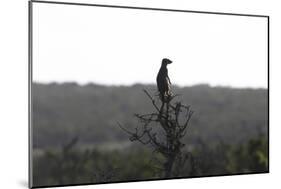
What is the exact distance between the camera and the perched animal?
5133 millimetres

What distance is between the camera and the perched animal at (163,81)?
16.8ft

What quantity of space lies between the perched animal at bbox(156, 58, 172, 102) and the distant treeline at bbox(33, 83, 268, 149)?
0.22ft

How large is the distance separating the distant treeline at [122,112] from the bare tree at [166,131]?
0.06 meters

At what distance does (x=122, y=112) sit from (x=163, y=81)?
451 millimetres

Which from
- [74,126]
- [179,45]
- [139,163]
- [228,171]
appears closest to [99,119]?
[74,126]

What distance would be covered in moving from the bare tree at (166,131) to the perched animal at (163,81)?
0.15 feet

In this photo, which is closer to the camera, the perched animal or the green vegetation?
the green vegetation

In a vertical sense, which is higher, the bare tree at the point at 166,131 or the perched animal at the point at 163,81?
the perched animal at the point at 163,81

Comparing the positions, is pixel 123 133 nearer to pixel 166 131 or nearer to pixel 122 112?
pixel 122 112

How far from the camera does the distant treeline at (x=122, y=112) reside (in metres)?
4.82

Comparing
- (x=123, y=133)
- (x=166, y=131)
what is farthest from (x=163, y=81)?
(x=123, y=133)

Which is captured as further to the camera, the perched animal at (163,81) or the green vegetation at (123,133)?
the perched animal at (163,81)

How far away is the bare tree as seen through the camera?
203 inches

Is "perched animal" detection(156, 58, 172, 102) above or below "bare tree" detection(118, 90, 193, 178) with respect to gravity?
above
